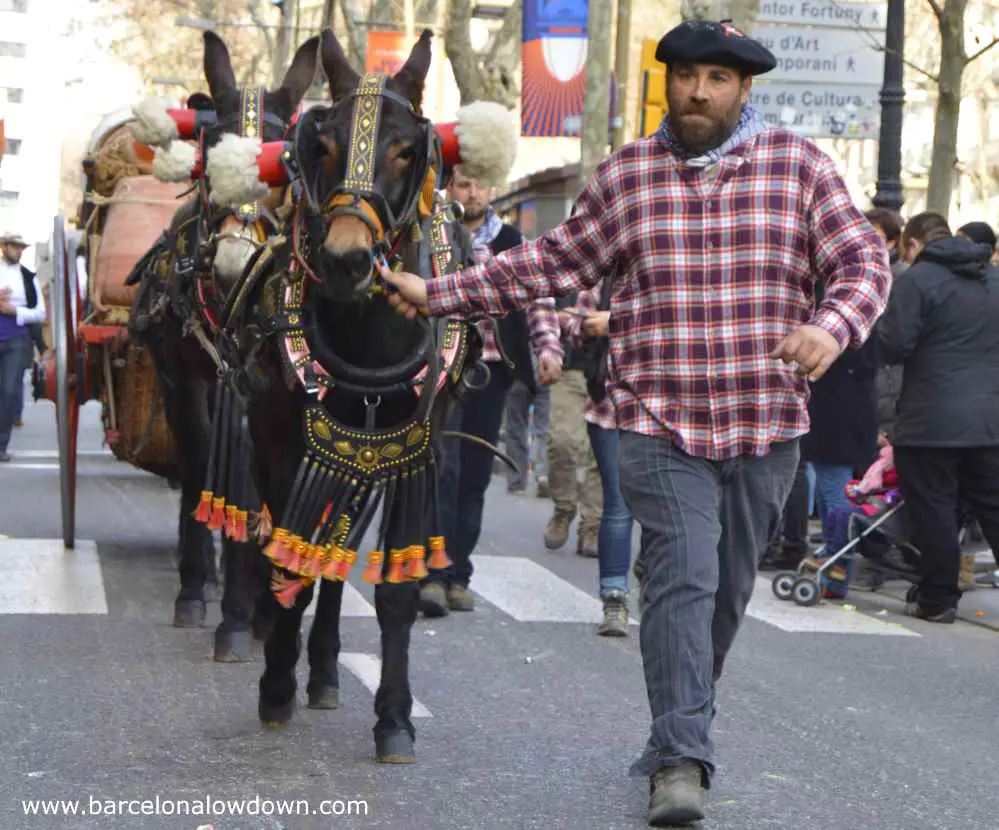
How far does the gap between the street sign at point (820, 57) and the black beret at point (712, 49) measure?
1201 centimetres

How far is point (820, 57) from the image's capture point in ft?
58.7

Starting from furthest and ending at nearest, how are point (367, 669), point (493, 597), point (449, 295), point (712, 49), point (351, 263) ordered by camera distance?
point (493, 597) → point (367, 669) → point (449, 295) → point (351, 263) → point (712, 49)

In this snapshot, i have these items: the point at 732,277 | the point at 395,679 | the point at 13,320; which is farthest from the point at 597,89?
the point at 732,277

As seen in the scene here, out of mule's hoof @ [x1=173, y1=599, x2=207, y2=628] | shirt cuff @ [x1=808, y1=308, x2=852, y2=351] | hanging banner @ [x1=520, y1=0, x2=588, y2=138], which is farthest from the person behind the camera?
hanging banner @ [x1=520, y1=0, x2=588, y2=138]

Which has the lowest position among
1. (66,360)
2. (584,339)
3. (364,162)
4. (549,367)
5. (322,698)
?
(322,698)

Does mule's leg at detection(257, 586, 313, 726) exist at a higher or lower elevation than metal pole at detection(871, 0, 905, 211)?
lower

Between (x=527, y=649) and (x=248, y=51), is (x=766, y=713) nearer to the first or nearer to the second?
(x=527, y=649)

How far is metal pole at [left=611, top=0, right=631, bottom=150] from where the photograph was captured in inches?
875

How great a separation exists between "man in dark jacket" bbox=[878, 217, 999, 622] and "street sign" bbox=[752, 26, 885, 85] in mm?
6920

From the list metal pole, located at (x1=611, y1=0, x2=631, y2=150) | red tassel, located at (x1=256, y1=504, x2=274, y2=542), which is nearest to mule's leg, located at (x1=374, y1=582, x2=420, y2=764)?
red tassel, located at (x1=256, y1=504, x2=274, y2=542)

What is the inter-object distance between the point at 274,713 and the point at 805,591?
4.94 metres

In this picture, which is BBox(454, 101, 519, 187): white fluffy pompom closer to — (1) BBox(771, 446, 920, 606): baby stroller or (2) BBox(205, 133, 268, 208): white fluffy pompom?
(2) BBox(205, 133, 268, 208): white fluffy pompom

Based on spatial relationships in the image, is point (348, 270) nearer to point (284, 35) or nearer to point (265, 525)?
point (265, 525)

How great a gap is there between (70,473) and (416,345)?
5109mm
